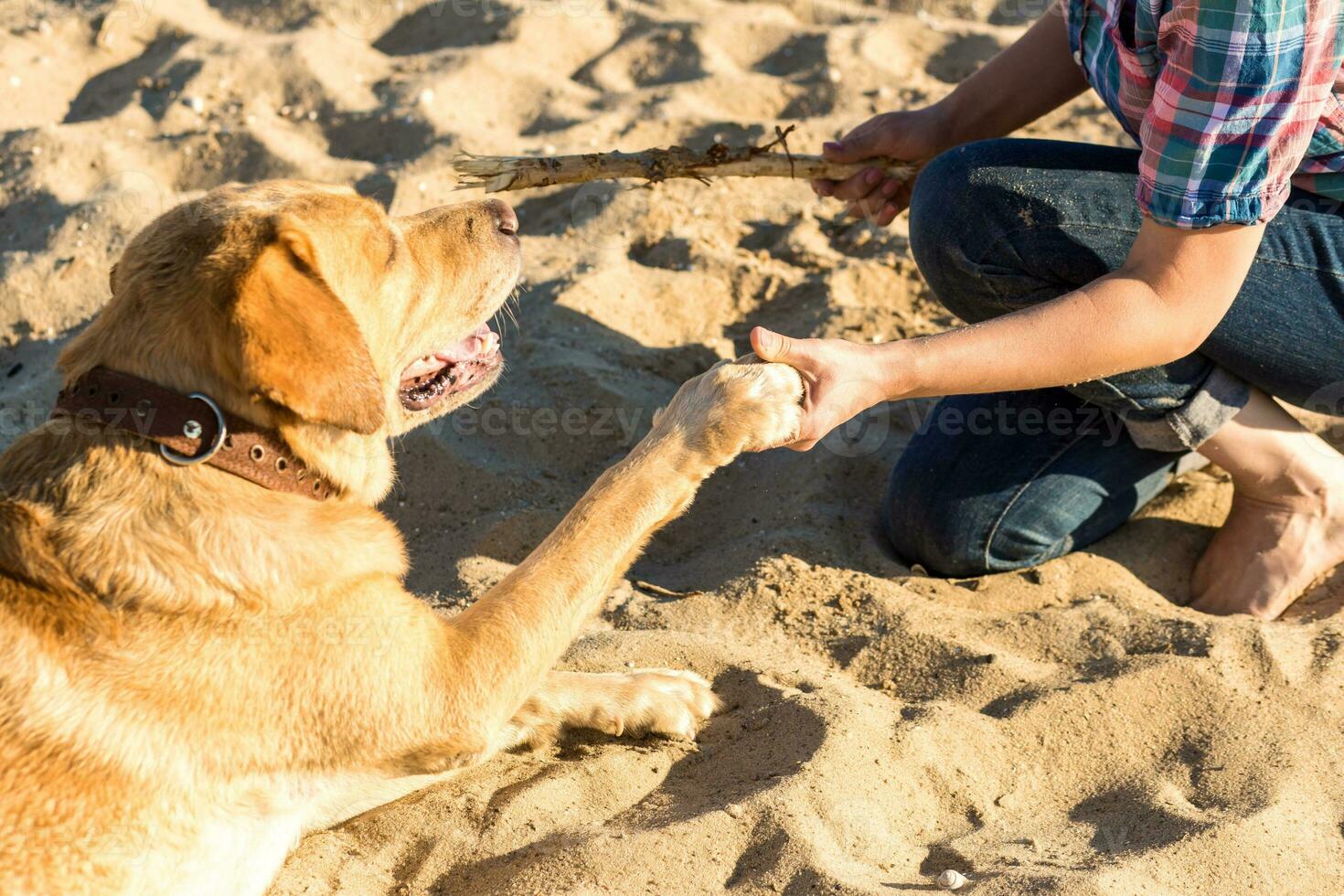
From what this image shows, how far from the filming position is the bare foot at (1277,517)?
3.60 m

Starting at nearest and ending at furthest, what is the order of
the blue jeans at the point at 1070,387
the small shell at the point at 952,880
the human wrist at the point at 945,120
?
1. the small shell at the point at 952,880
2. the blue jeans at the point at 1070,387
3. the human wrist at the point at 945,120

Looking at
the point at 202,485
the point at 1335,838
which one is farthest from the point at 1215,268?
the point at 202,485

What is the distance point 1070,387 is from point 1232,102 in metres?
1.11

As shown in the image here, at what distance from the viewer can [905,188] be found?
14.3ft

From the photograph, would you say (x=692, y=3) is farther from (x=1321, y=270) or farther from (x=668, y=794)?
(x=668, y=794)

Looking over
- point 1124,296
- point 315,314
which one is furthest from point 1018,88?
point 315,314

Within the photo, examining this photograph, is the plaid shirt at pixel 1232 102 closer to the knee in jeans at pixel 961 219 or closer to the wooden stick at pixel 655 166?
the knee in jeans at pixel 961 219

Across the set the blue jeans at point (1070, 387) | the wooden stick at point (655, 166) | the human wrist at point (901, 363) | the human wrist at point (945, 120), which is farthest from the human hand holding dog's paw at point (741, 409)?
the human wrist at point (945, 120)

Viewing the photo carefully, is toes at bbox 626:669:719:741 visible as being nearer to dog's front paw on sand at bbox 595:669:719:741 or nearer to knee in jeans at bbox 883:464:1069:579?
dog's front paw on sand at bbox 595:669:719:741

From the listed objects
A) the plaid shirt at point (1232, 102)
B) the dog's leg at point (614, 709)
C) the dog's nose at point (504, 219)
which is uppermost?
the plaid shirt at point (1232, 102)

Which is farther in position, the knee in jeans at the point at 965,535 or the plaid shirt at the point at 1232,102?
the knee in jeans at the point at 965,535

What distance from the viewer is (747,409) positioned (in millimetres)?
3029

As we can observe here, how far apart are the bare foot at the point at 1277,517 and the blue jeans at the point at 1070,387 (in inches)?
4.1

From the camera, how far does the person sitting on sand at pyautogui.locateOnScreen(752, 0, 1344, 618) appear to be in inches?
109
